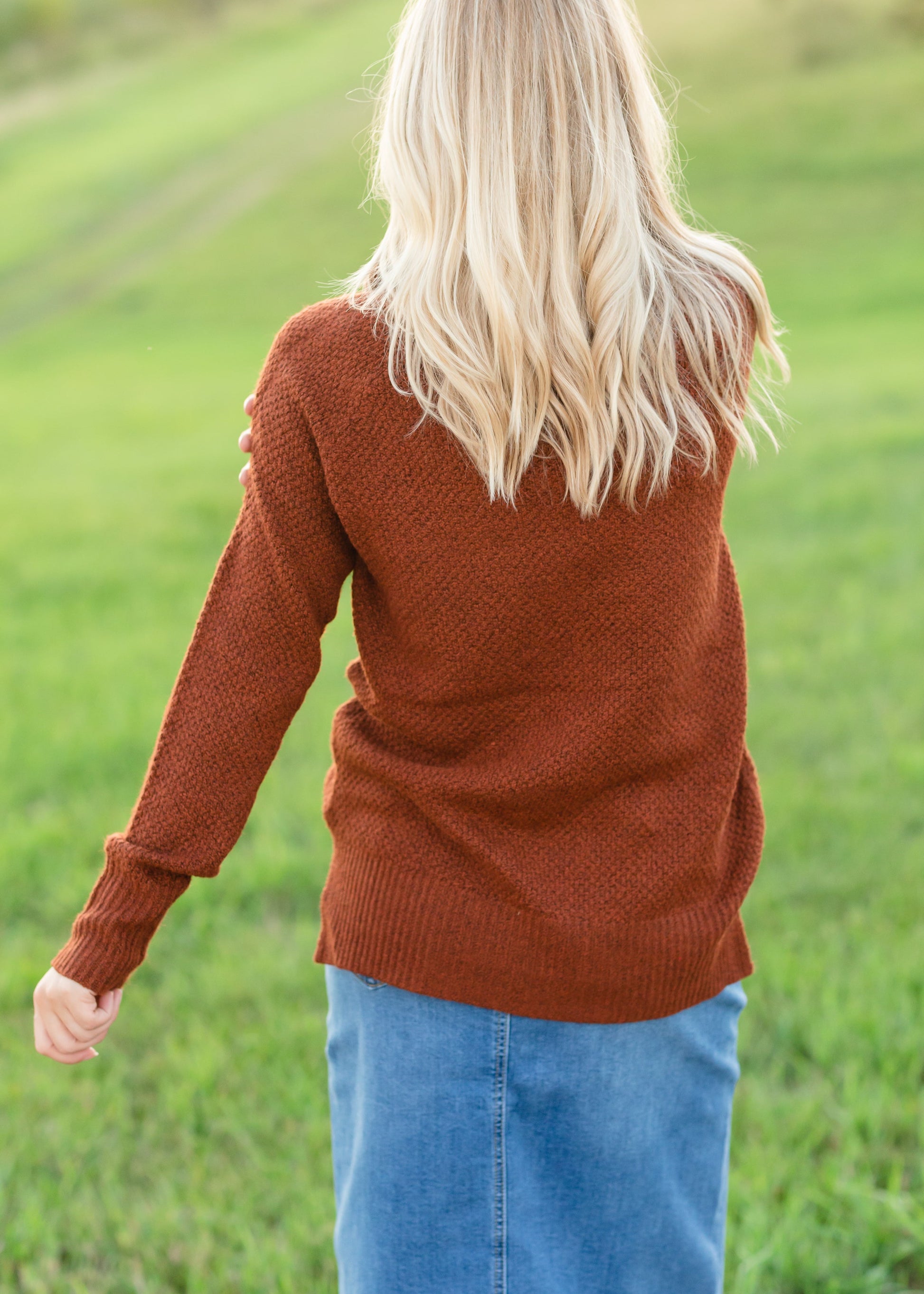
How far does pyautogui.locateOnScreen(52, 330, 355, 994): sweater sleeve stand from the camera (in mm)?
1301

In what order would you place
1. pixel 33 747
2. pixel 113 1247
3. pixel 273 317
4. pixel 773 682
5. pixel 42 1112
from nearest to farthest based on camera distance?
pixel 113 1247, pixel 42 1112, pixel 33 747, pixel 773 682, pixel 273 317

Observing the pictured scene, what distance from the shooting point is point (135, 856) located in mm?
1306

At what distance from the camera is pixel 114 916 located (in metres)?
1.33

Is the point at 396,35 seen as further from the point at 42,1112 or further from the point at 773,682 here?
the point at 773,682

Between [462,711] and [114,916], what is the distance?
1.41 ft

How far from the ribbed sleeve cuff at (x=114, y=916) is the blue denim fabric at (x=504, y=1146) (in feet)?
0.80

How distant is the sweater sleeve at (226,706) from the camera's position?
130 cm

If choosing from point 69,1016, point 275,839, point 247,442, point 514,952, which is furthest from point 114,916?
point 275,839

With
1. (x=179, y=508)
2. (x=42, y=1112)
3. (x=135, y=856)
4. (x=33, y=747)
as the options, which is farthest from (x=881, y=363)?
(x=135, y=856)

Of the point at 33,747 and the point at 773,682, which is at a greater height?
the point at 33,747

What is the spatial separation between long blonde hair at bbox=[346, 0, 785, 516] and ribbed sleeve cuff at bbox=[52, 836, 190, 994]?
548mm

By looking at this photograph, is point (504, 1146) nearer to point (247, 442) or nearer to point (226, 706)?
point (226, 706)

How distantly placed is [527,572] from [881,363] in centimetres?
1108

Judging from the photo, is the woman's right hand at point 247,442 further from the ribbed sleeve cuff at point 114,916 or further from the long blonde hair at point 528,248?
the ribbed sleeve cuff at point 114,916
